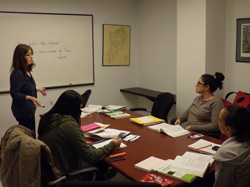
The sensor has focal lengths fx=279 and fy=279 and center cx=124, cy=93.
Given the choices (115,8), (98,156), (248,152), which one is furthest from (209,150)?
(115,8)

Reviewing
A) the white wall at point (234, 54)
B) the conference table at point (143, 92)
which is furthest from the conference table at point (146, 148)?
the conference table at point (143, 92)

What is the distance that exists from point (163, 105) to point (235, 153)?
2.06 m

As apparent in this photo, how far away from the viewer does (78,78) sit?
4676mm

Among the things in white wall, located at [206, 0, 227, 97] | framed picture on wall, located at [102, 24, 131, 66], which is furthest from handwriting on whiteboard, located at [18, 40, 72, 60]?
white wall, located at [206, 0, 227, 97]

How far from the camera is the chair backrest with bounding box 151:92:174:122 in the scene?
3633 mm

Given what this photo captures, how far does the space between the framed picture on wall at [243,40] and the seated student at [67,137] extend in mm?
2243

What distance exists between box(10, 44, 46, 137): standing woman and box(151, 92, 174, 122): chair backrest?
157 cm

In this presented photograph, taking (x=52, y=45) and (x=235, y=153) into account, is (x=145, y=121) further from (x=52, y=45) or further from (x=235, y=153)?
(x=52, y=45)

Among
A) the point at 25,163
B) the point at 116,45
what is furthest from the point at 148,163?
the point at 116,45

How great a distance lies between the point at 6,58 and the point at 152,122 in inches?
93.7

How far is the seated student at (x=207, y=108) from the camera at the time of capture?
2985 mm

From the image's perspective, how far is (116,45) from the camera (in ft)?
16.3

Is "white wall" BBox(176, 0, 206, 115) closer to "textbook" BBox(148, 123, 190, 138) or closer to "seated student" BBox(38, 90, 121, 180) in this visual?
"textbook" BBox(148, 123, 190, 138)

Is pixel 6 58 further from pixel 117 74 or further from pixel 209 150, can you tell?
pixel 209 150
